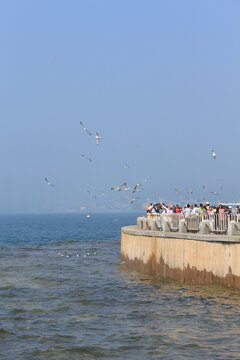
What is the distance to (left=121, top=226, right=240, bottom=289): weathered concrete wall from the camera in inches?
965

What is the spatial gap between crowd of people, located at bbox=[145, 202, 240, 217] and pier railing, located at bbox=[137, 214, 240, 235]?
2.02ft

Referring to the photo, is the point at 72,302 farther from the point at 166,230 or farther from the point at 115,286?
the point at 166,230

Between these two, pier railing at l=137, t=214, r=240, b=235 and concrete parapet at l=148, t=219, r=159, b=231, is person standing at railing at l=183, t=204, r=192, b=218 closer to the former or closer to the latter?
pier railing at l=137, t=214, r=240, b=235

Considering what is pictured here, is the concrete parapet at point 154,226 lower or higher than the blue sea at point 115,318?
higher

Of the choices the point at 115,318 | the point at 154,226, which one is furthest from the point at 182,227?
the point at 115,318

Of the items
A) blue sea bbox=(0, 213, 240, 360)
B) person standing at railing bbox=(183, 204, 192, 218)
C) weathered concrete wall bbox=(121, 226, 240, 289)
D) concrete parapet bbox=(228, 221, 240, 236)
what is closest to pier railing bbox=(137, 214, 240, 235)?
concrete parapet bbox=(228, 221, 240, 236)

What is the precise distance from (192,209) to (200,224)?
6.48m

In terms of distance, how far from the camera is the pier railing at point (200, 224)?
84.3 ft

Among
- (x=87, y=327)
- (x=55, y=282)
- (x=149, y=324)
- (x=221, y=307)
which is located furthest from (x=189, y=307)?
(x=55, y=282)

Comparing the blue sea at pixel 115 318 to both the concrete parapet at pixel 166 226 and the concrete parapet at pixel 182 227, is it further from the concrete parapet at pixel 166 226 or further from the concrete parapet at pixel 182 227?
the concrete parapet at pixel 166 226

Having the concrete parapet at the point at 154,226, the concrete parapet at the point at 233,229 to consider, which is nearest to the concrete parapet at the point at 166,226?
the concrete parapet at the point at 154,226

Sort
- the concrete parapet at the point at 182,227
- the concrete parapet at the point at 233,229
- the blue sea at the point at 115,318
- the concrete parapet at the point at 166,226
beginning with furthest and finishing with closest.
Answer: the concrete parapet at the point at 166,226 < the concrete parapet at the point at 182,227 < the concrete parapet at the point at 233,229 < the blue sea at the point at 115,318

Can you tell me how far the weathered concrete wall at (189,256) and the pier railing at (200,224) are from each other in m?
0.58

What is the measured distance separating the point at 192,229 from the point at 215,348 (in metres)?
12.5
